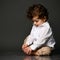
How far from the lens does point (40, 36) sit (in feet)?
5.80

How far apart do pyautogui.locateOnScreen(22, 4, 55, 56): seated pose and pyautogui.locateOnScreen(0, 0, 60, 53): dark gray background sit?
0.91 feet

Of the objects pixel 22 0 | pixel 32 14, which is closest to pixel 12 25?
pixel 22 0

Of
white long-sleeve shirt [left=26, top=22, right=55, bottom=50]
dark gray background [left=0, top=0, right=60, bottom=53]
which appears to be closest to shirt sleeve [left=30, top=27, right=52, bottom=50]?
white long-sleeve shirt [left=26, top=22, right=55, bottom=50]

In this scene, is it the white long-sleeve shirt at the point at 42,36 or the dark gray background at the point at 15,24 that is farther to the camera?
the dark gray background at the point at 15,24

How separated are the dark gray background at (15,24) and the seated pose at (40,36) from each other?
278 millimetres

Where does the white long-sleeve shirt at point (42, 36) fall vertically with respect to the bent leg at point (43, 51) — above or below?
above

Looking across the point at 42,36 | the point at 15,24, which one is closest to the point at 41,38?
the point at 42,36

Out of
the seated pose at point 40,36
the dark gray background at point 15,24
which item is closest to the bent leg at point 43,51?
the seated pose at point 40,36

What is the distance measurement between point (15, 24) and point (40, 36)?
42cm

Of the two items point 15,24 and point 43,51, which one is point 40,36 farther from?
point 15,24

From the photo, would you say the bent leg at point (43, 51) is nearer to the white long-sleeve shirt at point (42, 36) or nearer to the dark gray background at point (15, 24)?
the white long-sleeve shirt at point (42, 36)

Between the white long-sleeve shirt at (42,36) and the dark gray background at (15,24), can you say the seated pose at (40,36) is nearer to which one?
the white long-sleeve shirt at (42,36)

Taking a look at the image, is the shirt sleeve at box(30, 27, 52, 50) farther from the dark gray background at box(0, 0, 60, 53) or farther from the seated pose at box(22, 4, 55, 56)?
the dark gray background at box(0, 0, 60, 53)

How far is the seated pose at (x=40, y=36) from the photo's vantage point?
177 cm
